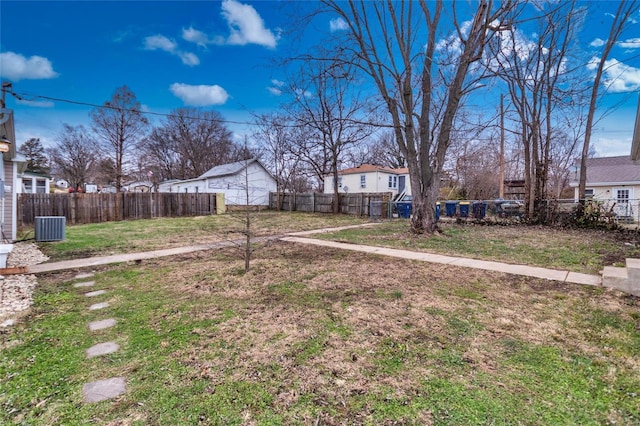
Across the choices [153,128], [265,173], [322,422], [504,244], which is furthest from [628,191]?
[153,128]

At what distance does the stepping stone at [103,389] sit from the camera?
2078mm

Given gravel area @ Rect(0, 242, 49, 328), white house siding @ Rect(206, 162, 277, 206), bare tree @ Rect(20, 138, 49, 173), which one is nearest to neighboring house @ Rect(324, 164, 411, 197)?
white house siding @ Rect(206, 162, 277, 206)

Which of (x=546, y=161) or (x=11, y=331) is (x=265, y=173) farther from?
(x=11, y=331)

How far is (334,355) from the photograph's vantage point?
2592 millimetres

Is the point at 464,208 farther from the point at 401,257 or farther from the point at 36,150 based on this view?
the point at 36,150

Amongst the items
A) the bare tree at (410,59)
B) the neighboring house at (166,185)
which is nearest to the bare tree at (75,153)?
the neighboring house at (166,185)

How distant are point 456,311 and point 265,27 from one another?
482 inches

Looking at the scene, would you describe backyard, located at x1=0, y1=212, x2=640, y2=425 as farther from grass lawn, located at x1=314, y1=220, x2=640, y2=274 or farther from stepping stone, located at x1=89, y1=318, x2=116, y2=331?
grass lawn, located at x1=314, y1=220, x2=640, y2=274

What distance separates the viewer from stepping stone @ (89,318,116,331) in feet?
10.7

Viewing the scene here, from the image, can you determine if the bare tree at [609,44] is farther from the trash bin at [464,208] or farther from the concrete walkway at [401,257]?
the concrete walkway at [401,257]

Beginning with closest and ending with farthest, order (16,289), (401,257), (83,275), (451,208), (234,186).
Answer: (16,289), (83,275), (401,257), (451,208), (234,186)

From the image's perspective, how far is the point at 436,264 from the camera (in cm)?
603

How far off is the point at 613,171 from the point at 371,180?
58.2 ft

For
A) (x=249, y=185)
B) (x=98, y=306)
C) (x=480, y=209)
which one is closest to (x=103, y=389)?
(x=98, y=306)
